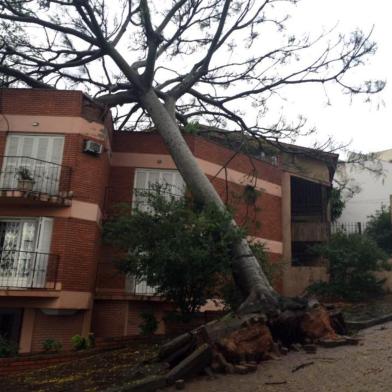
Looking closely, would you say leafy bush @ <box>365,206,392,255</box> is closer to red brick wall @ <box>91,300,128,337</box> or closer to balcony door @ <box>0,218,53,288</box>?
red brick wall @ <box>91,300,128,337</box>

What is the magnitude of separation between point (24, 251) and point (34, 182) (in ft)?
6.99

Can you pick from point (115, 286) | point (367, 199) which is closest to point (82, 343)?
point (115, 286)

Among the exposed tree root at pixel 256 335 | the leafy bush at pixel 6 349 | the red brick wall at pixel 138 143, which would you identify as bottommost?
the leafy bush at pixel 6 349

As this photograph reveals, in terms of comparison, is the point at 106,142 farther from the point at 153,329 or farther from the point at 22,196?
the point at 153,329

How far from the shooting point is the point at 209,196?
457 inches

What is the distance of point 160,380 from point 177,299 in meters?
3.86

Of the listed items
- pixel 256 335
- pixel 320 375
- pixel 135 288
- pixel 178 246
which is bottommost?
pixel 320 375

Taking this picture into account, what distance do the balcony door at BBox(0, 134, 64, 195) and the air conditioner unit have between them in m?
0.78

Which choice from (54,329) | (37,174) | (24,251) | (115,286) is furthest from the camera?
(115,286)

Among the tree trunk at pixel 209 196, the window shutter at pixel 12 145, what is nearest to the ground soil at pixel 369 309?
the tree trunk at pixel 209 196

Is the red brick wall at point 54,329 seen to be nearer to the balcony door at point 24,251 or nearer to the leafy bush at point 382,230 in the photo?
the balcony door at point 24,251

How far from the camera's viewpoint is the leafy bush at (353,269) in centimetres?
1703

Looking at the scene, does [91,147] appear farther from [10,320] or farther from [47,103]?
[10,320]

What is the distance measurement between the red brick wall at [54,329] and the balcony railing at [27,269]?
895mm
